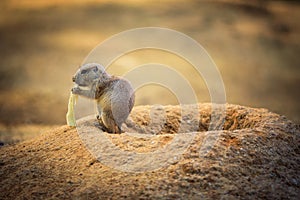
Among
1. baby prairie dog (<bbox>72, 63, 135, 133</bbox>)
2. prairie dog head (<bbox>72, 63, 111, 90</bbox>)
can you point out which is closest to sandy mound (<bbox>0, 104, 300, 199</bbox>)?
baby prairie dog (<bbox>72, 63, 135, 133</bbox>)

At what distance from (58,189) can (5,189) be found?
1.33ft

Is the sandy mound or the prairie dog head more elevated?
the prairie dog head

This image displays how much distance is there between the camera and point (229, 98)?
18.4ft

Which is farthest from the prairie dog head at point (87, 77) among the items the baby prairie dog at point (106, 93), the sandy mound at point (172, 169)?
the sandy mound at point (172, 169)

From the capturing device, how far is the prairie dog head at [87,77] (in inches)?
128

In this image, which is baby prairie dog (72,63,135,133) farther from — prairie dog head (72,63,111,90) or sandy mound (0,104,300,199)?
sandy mound (0,104,300,199)

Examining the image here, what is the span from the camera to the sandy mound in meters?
2.50

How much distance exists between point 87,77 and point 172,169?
39.5 inches

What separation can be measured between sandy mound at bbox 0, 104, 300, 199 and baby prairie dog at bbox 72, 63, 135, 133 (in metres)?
0.22

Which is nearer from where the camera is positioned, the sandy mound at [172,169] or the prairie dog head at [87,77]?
the sandy mound at [172,169]

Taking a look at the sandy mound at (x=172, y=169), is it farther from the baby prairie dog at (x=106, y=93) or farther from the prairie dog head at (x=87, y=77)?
the prairie dog head at (x=87, y=77)

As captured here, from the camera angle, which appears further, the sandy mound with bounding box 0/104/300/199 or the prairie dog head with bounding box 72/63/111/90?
the prairie dog head with bounding box 72/63/111/90

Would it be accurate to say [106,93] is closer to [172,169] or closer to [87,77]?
[87,77]

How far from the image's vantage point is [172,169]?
8.56ft
